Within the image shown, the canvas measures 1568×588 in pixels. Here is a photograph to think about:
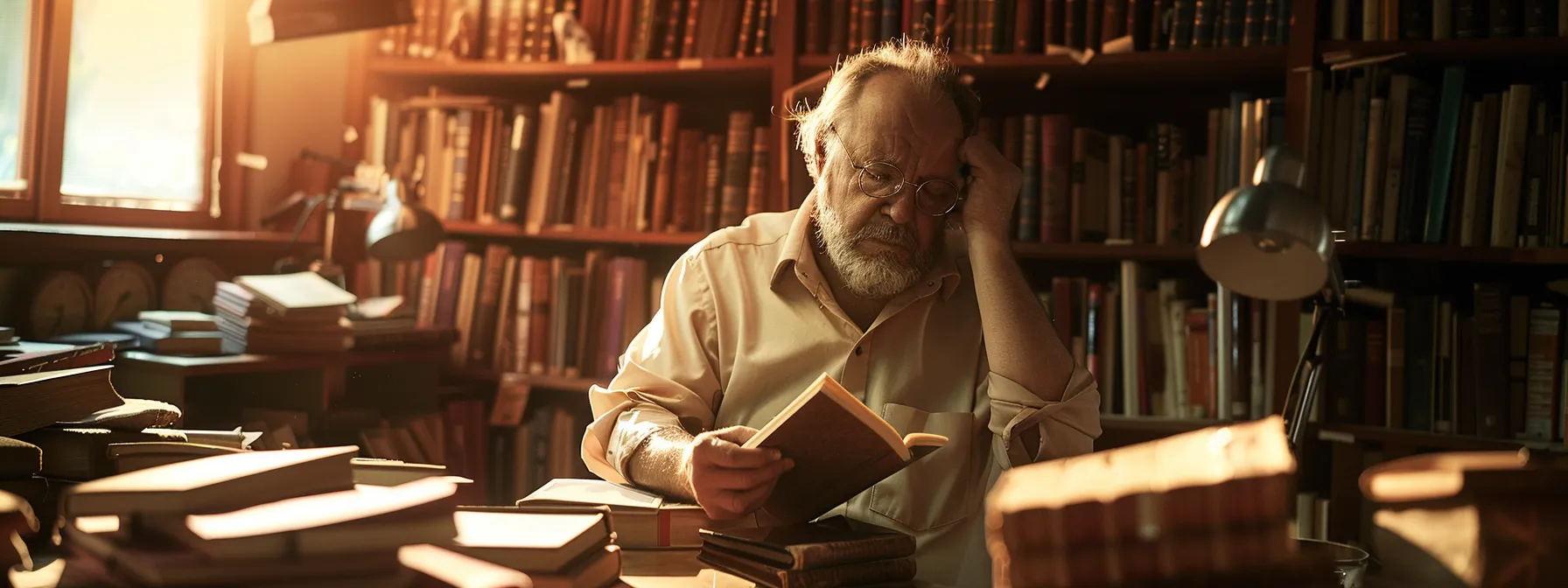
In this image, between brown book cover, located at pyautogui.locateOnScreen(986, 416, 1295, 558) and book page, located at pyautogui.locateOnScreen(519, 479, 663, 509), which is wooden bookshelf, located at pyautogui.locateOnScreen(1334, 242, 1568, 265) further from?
brown book cover, located at pyautogui.locateOnScreen(986, 416, 1295, 558)

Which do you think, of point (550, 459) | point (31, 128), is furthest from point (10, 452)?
point (550, 459)

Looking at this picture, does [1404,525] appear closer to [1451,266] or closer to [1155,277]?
[1155,277]

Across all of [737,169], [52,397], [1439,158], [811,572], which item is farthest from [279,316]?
[1439,158]

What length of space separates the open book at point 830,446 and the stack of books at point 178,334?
1.55 metres

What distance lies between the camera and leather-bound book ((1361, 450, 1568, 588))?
2.40 ft

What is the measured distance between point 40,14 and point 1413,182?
296cm

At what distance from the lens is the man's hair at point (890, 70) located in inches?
73.3

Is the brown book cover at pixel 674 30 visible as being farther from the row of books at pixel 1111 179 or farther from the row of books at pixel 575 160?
the row of books at pixel 1111 179

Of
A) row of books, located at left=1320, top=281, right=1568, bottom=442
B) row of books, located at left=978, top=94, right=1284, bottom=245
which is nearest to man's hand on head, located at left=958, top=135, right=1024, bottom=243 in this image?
row of books, located at left=978, top=94, right=1284, bottom=245

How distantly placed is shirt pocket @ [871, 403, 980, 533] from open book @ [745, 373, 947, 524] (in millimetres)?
344

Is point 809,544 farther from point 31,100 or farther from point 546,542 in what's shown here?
point 31,100

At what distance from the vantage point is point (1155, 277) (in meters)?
2.62

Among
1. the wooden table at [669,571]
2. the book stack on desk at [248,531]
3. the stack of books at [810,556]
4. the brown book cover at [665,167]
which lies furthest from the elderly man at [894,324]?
the brown book cover at [665,167]

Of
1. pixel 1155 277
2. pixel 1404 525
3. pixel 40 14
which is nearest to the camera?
pixel 1404 525
